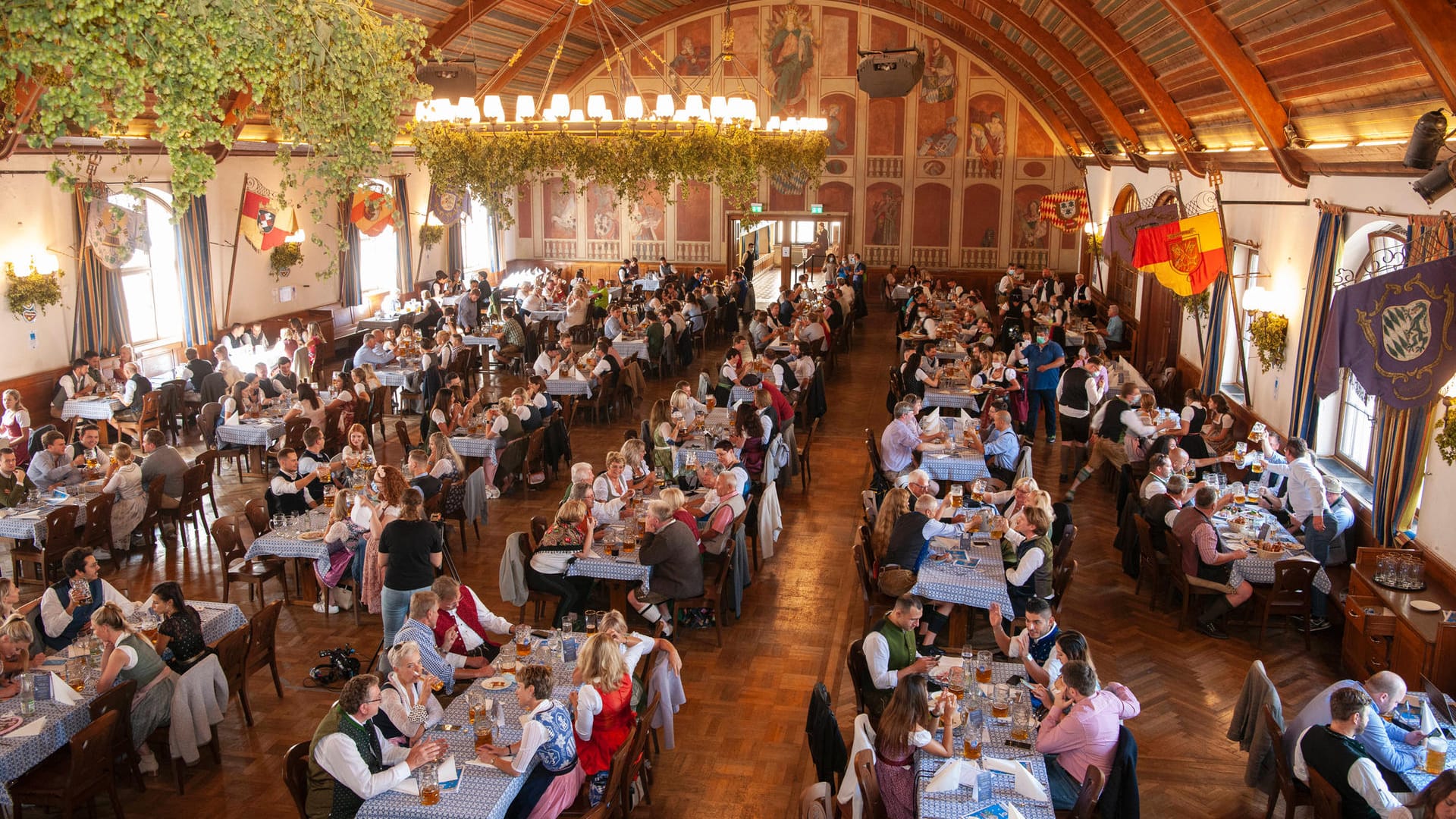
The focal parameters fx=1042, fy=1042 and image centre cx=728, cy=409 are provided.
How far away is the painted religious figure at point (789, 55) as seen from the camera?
23922mm

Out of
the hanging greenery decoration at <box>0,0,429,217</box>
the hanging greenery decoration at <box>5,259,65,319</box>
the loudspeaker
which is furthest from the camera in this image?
the loudspeaker

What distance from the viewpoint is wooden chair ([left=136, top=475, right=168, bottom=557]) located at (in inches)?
A: 356

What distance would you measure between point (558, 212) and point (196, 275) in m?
12.0

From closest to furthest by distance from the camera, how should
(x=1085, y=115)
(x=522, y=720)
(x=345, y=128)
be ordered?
(x=522, y=720) < (x=345, y=128) < (x=1085, y=115)

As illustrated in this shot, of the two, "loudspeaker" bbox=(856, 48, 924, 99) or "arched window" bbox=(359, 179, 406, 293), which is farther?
"arched window" bbox=(359, 179, 406, 293)

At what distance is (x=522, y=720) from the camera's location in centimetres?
478

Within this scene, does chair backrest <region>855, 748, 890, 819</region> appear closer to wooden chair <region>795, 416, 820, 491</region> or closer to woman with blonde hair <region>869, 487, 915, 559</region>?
woman with blonde hair <region>869, 487, 915, 559</region>

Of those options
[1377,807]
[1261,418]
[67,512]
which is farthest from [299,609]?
[1261,418]

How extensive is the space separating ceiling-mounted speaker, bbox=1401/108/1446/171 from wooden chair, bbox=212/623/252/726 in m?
7.76

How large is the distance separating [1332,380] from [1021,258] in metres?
18.0

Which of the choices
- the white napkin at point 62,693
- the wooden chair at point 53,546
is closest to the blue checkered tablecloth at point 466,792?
the white napkin at point 62,693

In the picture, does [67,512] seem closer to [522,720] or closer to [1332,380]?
[522,720]

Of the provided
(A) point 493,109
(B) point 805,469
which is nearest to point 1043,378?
(B) point 805,469

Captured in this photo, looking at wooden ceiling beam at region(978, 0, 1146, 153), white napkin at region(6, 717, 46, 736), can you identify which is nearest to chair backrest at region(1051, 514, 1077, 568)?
white napkin at region(6, 717, 46, 736)
